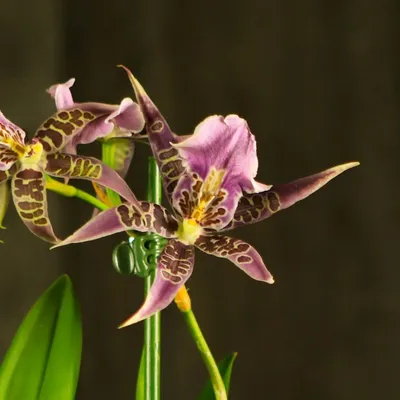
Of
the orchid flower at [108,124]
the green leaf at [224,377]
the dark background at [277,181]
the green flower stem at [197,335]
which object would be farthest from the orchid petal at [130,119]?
the dark background at [277,181]

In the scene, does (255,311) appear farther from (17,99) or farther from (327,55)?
(17,99)

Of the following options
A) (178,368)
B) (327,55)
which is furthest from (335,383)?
(327,55)

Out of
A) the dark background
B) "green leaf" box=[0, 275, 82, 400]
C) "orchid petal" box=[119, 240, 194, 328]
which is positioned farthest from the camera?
the dark background

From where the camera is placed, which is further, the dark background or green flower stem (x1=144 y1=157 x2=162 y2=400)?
the dark background

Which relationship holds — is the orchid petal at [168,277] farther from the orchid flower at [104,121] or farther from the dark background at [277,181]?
the dark background at [277,181]

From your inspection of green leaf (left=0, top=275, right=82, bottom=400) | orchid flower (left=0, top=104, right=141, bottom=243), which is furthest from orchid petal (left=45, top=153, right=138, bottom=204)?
green leaf (left=0, top=275, right=82, bottom=400)

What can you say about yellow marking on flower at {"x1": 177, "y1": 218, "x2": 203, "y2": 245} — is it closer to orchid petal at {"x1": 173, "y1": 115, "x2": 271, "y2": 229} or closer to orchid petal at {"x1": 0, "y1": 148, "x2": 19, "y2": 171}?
orchid petal at {"x1": 173, "y1": 115, "x2": 271, "y2": 229}
